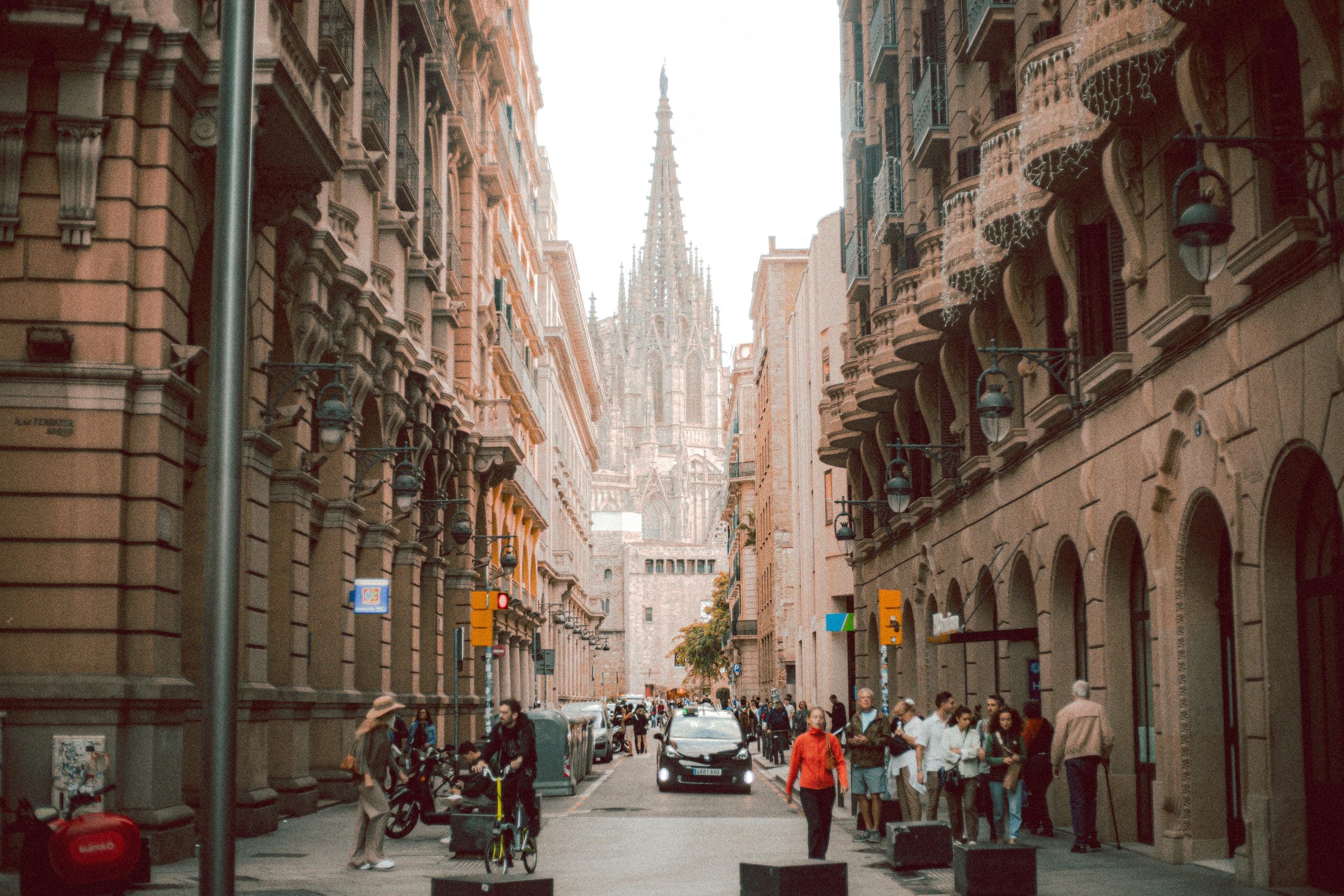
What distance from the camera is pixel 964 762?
17312mm

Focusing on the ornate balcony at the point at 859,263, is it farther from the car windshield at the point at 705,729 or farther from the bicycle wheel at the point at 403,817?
the bicycle wheel at the point at 403,817

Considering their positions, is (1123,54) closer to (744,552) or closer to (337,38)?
(337,38)

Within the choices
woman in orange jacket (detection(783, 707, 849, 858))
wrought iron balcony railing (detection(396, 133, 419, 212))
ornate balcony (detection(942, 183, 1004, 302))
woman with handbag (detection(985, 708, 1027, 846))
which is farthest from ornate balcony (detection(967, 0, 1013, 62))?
wrought iron balcony railing (detection(396, 133, 419, 212))

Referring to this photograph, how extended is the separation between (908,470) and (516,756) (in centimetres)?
1272

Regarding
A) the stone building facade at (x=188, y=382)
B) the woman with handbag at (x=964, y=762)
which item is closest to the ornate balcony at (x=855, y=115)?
the stone building facade at (x=188, y=382)

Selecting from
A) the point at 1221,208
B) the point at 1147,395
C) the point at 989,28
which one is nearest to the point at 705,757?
the point at 989,28

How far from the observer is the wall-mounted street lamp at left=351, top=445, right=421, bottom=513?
83.9 feet

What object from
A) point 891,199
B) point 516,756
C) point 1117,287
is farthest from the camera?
point 891,199

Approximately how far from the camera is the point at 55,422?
49.4ft

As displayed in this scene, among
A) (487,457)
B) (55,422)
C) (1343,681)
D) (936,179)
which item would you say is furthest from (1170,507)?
(487,457)

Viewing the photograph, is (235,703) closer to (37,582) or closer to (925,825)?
(37,582)

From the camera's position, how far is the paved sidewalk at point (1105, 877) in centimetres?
1350

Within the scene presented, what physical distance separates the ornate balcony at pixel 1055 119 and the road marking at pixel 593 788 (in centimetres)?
1242

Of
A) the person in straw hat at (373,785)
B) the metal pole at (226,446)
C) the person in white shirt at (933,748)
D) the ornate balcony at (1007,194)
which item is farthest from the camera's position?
the ornate balcony at (1007,194)
